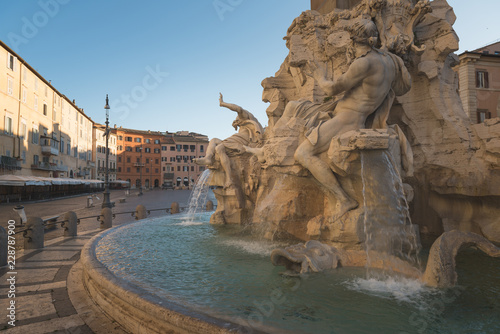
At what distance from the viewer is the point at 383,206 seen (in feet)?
14.3

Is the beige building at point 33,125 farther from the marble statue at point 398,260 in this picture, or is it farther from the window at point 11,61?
the marble statue at point 398,260

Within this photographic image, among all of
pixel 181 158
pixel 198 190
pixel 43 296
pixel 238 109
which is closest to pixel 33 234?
pixel 43 296

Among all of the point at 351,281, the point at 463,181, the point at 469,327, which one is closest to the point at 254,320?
the point at 351,281

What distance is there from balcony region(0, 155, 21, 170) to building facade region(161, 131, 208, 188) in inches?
1587

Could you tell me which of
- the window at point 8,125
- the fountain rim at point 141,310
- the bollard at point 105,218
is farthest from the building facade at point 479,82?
the window at point 8,125

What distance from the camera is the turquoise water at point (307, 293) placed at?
2.76m

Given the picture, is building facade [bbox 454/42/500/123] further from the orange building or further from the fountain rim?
the orange building

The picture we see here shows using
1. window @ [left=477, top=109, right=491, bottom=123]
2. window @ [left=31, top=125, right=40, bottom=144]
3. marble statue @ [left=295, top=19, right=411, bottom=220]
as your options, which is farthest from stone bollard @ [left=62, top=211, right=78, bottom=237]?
window @ [left=31, top=125, right=40, bottom=144]

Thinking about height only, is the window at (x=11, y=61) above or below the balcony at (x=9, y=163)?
above

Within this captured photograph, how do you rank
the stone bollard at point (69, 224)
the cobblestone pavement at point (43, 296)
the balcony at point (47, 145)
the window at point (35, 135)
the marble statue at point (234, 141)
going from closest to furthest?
the cobblestone pavement at point (43, 296), the marble statue at point (234, 141), the stone bollard at point (69, 224), the window at point (35, 135), the balcony at point (47, 145)

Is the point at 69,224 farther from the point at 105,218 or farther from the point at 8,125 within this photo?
the point at 8,125

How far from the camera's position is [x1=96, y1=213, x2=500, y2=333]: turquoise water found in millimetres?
2764

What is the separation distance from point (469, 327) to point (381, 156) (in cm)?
222

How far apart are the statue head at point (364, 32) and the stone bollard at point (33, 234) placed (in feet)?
24.8
